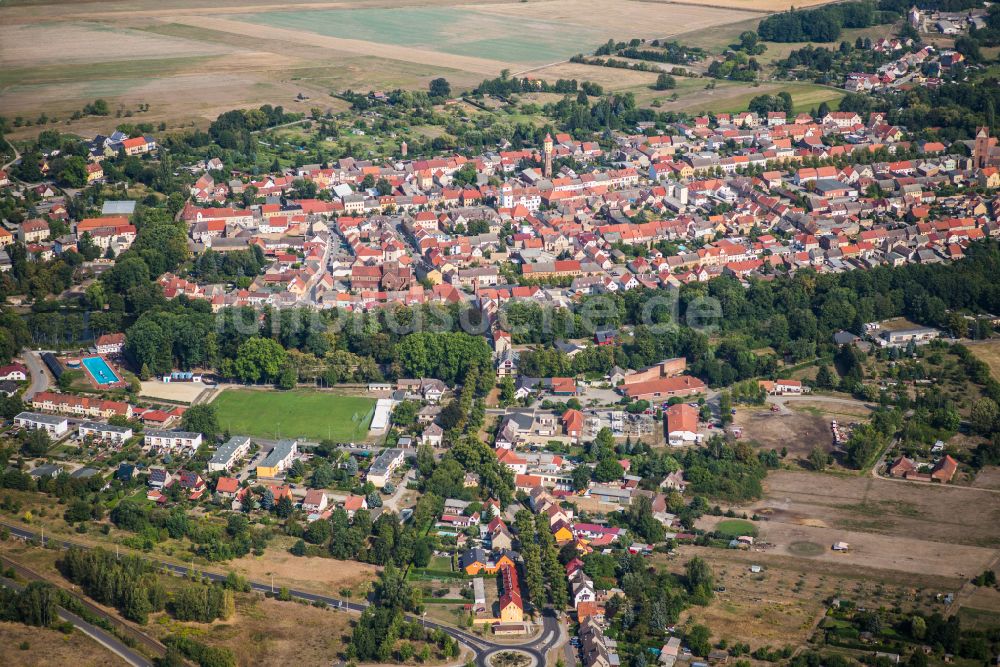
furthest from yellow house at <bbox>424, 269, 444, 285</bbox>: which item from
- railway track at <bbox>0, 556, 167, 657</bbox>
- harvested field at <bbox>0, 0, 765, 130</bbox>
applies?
harvested field at <bbox>0, 0, 765, 130</bbox>

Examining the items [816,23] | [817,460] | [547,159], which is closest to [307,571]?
[817,460]

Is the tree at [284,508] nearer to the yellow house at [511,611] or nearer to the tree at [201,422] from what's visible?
the tree at [201,422]

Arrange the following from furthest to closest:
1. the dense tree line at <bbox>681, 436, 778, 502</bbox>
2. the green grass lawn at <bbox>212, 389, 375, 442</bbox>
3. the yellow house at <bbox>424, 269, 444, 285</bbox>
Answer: the yellow house at <bbox>424, 269, 444, 285</bbox>
the green grass lawn at <bbox>212, 389, 375, 442</bbox>
the dense tree line at <bbox>681, 436, 778, 502</bbox>

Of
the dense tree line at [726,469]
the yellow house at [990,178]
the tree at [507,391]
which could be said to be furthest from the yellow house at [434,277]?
the yellow house at [990,178]

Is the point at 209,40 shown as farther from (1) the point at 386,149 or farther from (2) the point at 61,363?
(2) the point at 61,363

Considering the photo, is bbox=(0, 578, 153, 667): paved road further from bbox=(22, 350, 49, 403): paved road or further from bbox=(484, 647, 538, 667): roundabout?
bbox=(22, 350, 49, 403): paved road
